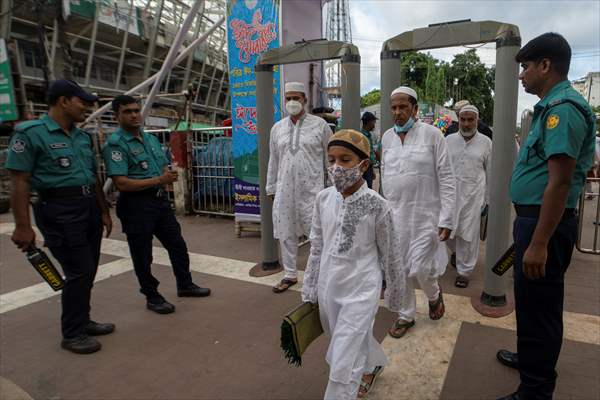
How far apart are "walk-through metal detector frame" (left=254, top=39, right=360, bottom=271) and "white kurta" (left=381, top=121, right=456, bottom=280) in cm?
113

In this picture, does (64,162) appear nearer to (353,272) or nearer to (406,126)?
(353,272)

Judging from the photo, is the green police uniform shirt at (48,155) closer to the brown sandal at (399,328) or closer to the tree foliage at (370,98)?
the brown sandal at (399,328)

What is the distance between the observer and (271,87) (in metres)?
4.54

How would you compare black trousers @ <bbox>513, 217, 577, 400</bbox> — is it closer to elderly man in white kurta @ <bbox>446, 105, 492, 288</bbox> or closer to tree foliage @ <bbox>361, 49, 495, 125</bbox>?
elderly man in white kurta @ <bbox>446, 105, 492, 288</bbox>

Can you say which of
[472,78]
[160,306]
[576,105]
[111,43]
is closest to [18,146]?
[160,306]

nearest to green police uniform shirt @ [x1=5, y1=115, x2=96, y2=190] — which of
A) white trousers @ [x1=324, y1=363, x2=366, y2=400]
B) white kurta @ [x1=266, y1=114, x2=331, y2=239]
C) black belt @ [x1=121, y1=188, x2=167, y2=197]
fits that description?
black belt @ [x1=121, y1=188, x2=167, y2=197]

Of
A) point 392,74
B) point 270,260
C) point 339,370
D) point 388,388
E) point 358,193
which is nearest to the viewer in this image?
point 339,370

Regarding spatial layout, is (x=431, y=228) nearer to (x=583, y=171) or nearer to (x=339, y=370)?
(x=583, y=171)

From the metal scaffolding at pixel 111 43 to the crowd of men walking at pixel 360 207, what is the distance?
15537 millimetres

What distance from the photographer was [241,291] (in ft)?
13.9

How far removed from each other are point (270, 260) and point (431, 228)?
7.38ft

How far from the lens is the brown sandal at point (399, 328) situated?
10.3 feet

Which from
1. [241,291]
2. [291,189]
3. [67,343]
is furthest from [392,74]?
[67,343]

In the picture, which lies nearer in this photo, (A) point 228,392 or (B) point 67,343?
(A) point 228,392
